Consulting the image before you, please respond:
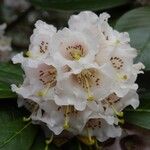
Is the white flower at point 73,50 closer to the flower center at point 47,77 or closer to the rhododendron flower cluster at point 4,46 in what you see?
the flower center at point 47,77

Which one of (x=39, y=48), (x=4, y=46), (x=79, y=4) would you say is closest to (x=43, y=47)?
(x=39, y=48)

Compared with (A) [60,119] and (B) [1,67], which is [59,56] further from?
(B) [1,67]

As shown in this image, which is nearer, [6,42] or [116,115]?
[116,115]

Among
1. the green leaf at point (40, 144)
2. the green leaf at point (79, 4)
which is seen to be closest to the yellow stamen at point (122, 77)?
the green leaf at point (40, 144)

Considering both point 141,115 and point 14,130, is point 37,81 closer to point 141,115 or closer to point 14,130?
point 14,130

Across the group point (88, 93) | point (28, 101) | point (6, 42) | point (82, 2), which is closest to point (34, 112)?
point (28, 101)

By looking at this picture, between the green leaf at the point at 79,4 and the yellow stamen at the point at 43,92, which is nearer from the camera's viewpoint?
the yellow stamen at the point at 43,92

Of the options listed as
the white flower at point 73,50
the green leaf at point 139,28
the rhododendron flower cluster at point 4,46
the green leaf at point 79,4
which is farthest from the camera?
the rhododendron flower cluster at point 4,46
